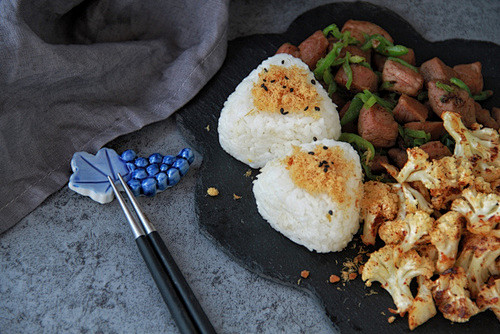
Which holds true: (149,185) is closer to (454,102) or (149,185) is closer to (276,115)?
(276,115)

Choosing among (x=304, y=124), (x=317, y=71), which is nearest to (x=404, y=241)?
(x=304, y=124)

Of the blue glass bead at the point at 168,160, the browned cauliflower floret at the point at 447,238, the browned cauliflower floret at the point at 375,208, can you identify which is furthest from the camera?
the blue glass bead at the point at 168,160

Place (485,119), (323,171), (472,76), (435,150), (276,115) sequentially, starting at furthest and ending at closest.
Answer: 1. (472,76)
2. (485,119)
3. (276,115)
4. (435,150)
5. (323,171)

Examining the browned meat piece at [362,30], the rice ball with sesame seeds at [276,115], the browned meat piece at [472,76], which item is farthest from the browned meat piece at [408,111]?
the browned meat piece at [362,30]

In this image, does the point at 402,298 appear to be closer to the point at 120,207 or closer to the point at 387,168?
the point at 387,168

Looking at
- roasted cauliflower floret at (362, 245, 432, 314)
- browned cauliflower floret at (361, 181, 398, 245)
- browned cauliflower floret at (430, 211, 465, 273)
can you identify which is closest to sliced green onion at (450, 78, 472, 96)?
browned cauliflower floret at (361, 181, 398, 245)

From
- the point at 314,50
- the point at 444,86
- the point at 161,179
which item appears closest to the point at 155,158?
the point at 161,179

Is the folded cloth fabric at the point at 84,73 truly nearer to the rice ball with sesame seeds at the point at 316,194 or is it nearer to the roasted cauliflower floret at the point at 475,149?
the rice ball with sesame seeds at the point at 316,194

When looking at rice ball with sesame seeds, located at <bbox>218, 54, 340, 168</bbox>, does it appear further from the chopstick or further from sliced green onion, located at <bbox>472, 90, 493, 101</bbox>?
sliced green onion, located at <bbox>472, 90, 493, 101</bbox>
